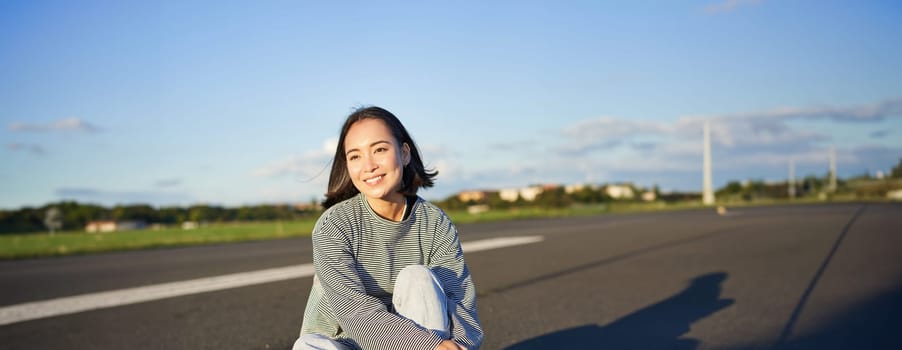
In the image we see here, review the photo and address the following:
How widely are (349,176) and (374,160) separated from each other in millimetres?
258

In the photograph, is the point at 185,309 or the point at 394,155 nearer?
the point at 394,155

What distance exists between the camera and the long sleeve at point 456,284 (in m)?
2.65

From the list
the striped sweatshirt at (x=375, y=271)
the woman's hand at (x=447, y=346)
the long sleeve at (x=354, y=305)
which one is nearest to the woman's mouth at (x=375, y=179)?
the striped sweatshirt at (x=375, y=271)

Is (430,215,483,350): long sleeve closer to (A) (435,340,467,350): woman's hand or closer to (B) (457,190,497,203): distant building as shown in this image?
(A) (435,340,467,350): woman's hand

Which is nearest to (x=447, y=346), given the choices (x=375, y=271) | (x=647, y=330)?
(x=375, y=271)

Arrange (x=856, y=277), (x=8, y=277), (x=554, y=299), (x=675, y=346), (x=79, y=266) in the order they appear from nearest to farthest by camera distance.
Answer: (x=675, y=346) < (x=554, y=299) < (x=856, y=277) < (x=8, y=277) < (x=79, y=266)

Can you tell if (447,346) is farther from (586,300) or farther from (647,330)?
(586,300)

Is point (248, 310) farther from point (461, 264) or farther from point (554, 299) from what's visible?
point (461, 264)

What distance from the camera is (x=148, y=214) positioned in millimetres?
38562

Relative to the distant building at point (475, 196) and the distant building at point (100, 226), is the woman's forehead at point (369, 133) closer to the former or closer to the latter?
the distant building at point (100, 226)

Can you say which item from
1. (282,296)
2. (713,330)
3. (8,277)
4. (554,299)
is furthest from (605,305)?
(8,277)

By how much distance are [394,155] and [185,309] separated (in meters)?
4.21

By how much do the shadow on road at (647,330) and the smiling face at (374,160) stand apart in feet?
6.60

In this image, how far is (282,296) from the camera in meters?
6.85
